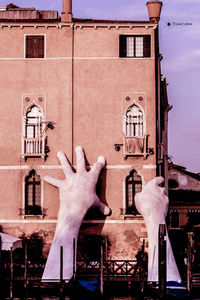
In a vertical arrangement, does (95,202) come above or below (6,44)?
below

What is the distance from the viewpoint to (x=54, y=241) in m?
41.8

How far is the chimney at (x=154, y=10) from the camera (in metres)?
44.8

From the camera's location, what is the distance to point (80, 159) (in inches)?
1690

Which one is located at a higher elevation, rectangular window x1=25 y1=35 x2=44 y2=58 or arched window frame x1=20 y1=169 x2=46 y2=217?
rectangular window x1=25 y1=35 x2=44 y2=58

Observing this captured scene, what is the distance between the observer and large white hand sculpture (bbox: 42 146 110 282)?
4138 cm

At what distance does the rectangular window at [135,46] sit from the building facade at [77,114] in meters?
0.04

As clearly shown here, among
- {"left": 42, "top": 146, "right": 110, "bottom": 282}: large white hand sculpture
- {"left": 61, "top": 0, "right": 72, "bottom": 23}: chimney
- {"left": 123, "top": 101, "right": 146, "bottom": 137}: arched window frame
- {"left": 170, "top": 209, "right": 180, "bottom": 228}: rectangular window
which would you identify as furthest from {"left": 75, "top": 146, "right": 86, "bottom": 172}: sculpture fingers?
{"left": 170, "top": 209, "right": 180, "bottom": 228}: rectangular window

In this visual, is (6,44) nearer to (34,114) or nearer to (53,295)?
(34,114)

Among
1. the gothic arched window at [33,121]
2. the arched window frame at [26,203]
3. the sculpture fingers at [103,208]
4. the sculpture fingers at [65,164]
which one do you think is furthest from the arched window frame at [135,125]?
the arched window frame at [26,203]

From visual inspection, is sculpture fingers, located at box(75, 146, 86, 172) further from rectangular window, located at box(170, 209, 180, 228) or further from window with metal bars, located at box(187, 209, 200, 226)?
window with metal bars, located at box(187, 209, 200, 226)

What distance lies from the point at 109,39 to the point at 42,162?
583 cm

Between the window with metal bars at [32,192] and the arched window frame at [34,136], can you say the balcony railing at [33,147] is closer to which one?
the arched window frame at [34,136]

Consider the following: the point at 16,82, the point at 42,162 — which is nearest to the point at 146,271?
the point at 42,162

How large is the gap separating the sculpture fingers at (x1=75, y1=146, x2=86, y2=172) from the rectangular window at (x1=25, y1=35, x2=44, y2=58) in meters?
4.31
